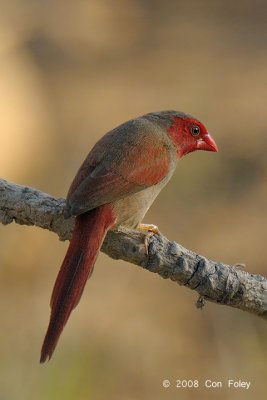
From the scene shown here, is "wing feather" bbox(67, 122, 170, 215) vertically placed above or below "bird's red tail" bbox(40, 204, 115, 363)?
above

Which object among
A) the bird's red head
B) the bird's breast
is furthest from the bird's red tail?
the bird's red head

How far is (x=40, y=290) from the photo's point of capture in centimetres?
724

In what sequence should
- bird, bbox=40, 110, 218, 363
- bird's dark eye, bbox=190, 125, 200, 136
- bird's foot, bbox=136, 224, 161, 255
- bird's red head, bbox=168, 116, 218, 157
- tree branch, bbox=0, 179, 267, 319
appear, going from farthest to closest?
bird's dark eye, bbox=190, 125, 200, 136, bird's red head, bbox=168, 116, 218, 157, bird's foot, bbox=136, 224, 161, 255, tree branch, bbox=0, 179, 267, 319, bird, bbox=40, 110, 218, 363

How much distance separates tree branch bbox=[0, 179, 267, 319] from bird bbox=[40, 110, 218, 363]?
116mm

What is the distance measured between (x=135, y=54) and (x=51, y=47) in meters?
1.22

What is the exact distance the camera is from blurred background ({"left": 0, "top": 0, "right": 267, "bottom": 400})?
647 cm

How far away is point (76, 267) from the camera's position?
3.66 metres

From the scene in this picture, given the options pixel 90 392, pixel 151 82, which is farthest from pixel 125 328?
pixel 151 82

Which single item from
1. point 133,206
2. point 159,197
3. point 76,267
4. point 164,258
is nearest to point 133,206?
point 133,206

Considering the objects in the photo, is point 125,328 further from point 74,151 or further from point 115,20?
point 115,20

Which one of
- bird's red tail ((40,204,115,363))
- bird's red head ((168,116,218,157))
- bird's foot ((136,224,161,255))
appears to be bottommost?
bird's red tail ((40,204,115,363))

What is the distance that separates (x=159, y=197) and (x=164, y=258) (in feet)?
14.2

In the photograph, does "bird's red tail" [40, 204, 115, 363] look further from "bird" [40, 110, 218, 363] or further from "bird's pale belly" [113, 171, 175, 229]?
"bird's pale belly" [113, 171, 175, 229]

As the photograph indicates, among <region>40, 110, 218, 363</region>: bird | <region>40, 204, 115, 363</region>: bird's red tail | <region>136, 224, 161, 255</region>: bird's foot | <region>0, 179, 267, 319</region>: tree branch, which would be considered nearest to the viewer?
<region>40, 204, 115, 363</region>: bird's red tail
